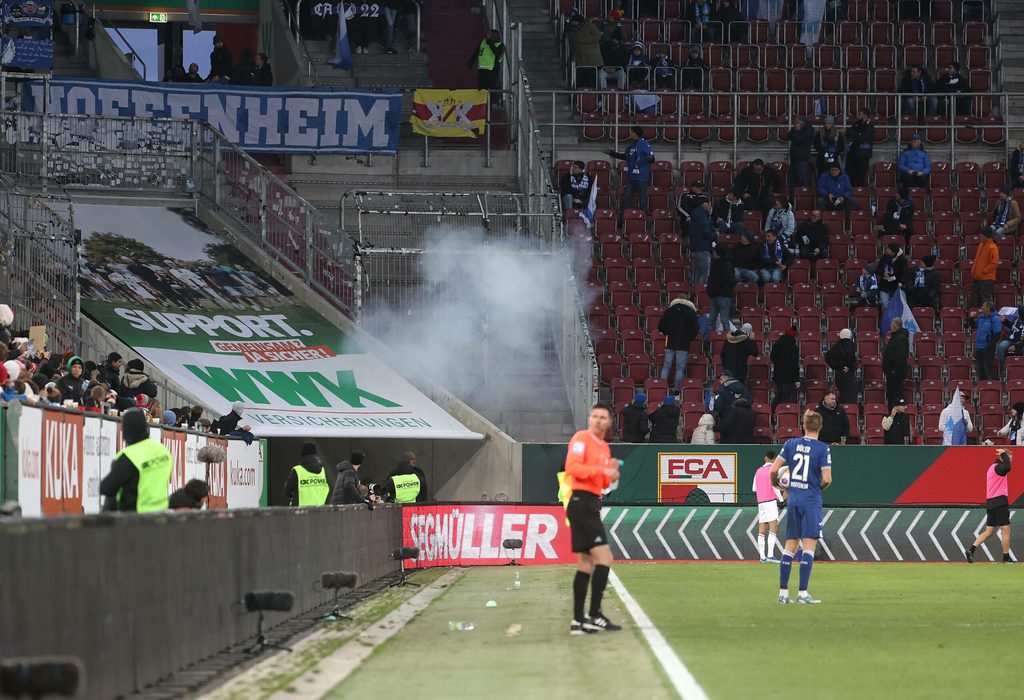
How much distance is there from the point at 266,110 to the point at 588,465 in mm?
23245

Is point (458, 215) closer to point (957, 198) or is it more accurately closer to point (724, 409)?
point (724, 409)

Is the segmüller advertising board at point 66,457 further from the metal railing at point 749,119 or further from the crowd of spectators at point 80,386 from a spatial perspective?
the metal railing at point 749,119

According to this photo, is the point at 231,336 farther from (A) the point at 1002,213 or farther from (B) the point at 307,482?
(A) the point at 1002,213

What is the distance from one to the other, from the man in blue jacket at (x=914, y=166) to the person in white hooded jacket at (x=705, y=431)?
10.2m

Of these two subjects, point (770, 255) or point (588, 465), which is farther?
point (770, 255)

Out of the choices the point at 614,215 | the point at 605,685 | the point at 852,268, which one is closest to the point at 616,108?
the point at 614,215

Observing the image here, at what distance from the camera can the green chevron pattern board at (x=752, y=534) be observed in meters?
27.7

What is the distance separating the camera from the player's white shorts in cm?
2689

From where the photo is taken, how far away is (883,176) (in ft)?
124

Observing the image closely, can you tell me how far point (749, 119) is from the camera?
38.9m

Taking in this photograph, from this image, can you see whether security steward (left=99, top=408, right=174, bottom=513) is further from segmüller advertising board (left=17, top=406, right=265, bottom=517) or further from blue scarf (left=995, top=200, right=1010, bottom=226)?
blue scarf (left=995, top=200, right=1010, bottom=226)

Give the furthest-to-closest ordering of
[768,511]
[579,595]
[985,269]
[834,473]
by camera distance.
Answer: [985,269] < [834,473] < [768,511] < [579,595]

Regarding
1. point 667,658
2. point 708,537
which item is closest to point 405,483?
point 708,537

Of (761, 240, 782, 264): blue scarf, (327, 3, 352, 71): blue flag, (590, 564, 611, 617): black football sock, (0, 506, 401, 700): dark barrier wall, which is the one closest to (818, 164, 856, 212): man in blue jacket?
(761, 240, 782, 264): blue scarf
